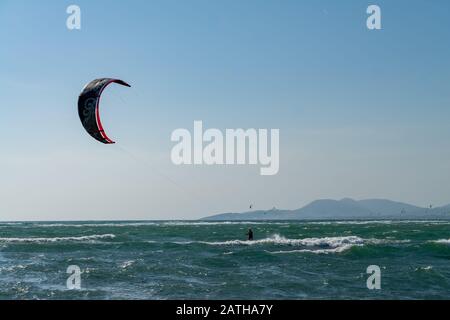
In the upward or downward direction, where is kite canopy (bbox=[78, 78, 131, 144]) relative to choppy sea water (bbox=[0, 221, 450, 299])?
upward

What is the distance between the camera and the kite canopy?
15.5m

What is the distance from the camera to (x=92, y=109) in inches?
613

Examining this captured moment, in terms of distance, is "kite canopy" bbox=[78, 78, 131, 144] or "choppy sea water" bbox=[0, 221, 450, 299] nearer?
"choppy sea water" bbox=[0, 221, 450, 299]

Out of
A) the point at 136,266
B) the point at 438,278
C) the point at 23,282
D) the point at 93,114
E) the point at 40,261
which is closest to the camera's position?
the point at 93,114

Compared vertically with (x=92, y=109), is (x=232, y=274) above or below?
below

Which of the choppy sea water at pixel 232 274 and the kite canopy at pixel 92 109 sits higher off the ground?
the kite canopy at pixel 92 109

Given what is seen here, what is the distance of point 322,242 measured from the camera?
34219 millimetres

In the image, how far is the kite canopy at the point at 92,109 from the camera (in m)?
15.5

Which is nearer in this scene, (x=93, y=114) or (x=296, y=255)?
(x=93, y=114)

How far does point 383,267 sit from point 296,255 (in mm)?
5494

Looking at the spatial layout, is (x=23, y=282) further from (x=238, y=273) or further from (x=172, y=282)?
(x=238, y=273)

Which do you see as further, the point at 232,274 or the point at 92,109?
the point at 232,274

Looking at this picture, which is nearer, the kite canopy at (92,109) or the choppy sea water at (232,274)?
the choppy sea water at (232,274)
